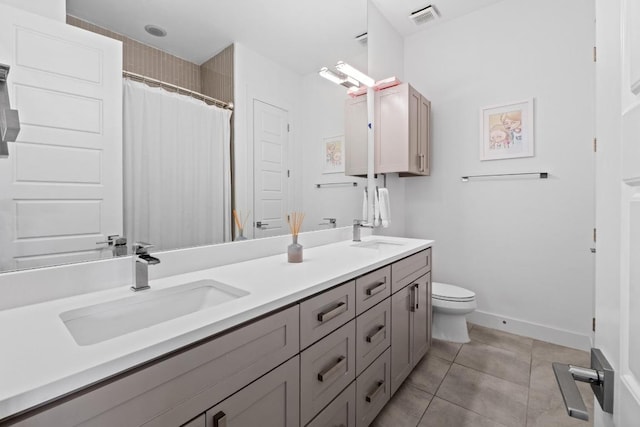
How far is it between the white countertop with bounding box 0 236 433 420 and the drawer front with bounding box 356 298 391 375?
0.85ft

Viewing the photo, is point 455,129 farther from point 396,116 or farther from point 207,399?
point 207,399

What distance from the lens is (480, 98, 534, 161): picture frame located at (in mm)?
2391

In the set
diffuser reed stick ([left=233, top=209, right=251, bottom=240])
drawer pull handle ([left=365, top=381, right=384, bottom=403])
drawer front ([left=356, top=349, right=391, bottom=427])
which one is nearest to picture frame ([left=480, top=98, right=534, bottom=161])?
drawer front ([left=356, top=349, right=391, bottom=427])

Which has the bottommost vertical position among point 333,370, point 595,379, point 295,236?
point 333,370

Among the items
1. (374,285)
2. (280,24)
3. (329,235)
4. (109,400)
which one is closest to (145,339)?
(109,400)

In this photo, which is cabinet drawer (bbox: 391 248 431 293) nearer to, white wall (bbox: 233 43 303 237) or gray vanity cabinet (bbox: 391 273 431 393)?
gray vanity cabinet (bbox: 391 273 431 393)

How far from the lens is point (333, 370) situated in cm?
111

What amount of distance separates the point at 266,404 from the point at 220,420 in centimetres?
17

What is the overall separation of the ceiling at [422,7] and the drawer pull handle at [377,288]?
2383mm

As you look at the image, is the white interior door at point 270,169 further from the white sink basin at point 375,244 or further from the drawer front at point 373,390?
the drawer front at point 373,390

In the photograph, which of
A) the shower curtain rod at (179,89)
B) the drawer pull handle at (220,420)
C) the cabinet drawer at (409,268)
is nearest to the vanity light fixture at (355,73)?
the shower curtain rod at (179,89)

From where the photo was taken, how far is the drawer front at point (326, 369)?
3.27 ft

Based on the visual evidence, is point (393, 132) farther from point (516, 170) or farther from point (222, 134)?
point (222, 134)

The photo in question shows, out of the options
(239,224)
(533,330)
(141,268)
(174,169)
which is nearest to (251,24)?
(174,169)
